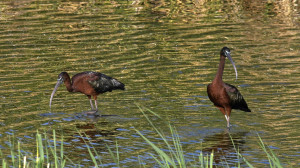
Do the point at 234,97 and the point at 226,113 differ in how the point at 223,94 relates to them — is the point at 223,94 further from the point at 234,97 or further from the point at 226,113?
the point at 226,113

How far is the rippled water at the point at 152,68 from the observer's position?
11.0m

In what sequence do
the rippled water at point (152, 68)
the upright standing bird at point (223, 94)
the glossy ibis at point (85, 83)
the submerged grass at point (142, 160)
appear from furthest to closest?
1. the glossy ibis at point (85, 83)
2. the upright standing bird at point (223, 94)
3. the rippled water at point (152, 68)
4. the submerged grass at point (142, 160)

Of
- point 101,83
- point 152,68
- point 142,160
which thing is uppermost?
point 101,83

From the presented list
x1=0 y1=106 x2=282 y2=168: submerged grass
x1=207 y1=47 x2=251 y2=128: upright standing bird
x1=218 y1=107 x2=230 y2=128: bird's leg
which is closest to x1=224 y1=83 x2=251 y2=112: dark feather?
x1=207 y1=47 x2=251 y2=128: upright standing bird

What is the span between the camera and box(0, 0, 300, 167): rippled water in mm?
10977

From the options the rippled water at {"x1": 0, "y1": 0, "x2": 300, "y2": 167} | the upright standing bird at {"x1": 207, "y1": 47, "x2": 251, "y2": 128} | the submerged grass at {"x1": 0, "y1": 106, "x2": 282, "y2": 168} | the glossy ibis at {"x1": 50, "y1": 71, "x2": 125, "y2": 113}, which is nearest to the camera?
the submerged grass at {"x1": 0, "y1": 106, "x2": 282, "y2": 168}

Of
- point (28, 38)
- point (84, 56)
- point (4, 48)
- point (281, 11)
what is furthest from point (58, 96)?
point (281, 11)

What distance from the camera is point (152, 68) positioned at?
15953 millimetres

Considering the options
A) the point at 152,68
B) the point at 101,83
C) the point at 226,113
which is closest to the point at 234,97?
the point at 226,113

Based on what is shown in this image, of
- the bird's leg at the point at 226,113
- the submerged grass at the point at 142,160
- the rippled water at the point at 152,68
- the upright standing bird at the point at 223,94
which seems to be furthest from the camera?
the bird's leg at the point at 226,113

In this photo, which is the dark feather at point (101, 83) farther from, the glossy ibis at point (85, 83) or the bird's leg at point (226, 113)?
the bird's leg at point (226, 113)

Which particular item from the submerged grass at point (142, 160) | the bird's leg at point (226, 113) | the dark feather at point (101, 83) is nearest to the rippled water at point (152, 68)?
the bird's leg at point (226, 113)

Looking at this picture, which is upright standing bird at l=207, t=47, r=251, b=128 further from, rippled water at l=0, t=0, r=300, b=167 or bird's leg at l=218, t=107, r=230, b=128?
rippled water at l=0, t=0, r=300, b=167

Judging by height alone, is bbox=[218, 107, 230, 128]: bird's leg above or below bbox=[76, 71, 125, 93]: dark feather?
below
